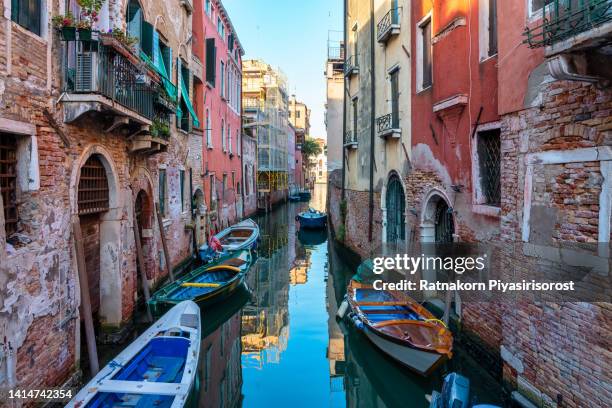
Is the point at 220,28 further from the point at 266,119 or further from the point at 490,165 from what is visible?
the point at 490,165

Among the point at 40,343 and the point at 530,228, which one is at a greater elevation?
the point at 530,228

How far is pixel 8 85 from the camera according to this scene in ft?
14.6

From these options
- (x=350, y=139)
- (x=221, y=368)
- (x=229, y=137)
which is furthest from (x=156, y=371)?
(x=229, y=137)

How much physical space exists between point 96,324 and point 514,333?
6805 mm

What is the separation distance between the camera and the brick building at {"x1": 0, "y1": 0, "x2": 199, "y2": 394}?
4.60 m

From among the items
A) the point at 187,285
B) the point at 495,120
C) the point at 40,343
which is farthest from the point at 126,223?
the point at 495,120

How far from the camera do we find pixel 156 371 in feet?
18.9

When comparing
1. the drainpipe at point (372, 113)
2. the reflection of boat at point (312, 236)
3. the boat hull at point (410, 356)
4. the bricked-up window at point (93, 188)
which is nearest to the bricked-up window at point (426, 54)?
the drainpipe at point (372, 113)

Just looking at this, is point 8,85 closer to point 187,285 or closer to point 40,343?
point 40,343

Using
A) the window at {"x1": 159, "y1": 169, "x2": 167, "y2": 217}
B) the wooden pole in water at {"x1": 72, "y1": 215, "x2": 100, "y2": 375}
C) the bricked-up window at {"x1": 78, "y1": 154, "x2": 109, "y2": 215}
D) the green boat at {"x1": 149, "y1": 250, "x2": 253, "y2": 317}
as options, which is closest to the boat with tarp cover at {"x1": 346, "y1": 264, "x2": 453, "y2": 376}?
the green boat at {"x1": 149, "y1": 250, "x2": 253, "y2": 317}

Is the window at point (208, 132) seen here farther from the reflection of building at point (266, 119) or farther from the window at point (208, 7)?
the reflection of building at point (266, 119)

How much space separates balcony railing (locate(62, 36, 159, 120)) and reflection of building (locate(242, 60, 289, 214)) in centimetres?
2071

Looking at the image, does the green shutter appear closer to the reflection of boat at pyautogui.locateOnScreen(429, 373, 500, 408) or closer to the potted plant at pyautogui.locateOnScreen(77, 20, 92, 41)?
the potted plant at pyautogui.locateOnScreen(77, 20, 92, 41)

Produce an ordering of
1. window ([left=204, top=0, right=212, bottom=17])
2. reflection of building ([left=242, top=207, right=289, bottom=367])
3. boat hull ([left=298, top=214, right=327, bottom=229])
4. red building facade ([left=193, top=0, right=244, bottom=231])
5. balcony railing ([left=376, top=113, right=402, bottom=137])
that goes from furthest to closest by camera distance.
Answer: boat hull ([left=298, top=214, right=327, bottom=229]) → window ([left=204, top=0, right=212, bottom=17]) → red building facade ([left=193, top=0, right=244, bottom=231]) → balcony railing ([left=376, top=113, right=402, bottom=137]) → reflection of building ([left=242, top=207, right=289, bottom=367])
